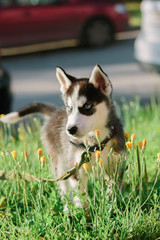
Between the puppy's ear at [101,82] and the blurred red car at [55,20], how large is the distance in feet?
35.7

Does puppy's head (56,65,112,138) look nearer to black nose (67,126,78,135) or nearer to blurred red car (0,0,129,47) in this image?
black nose (67,126,78,135)

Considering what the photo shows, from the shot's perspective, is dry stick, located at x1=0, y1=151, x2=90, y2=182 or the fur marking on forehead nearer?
the fur marking on forehead

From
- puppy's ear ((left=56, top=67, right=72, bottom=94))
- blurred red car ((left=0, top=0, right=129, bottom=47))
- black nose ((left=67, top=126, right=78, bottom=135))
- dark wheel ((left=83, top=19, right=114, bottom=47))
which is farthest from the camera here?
dark wheel ((left=83, top=19, right=114, bottom=47))

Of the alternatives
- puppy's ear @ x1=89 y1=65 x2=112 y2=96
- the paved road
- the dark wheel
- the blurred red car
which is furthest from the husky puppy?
the dark wheel

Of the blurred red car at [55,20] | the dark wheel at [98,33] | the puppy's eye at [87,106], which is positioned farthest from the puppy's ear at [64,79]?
the dark wheel at [98,33]

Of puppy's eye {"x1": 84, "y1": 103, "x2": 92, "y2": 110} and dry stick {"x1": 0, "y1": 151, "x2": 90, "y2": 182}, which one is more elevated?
puppy's eye {"x1": 84, "y1": 103, "x2": 92, "y2": 110}

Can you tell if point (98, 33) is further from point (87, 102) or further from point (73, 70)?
point (87, 102)

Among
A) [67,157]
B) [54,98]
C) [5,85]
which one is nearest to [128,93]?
[54,98]

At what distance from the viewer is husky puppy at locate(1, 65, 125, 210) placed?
2.81 m

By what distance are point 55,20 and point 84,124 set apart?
1117 cm

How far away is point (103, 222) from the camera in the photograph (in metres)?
2.83

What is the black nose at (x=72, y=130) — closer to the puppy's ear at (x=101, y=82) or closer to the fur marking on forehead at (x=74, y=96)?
the fur marking on forehead at (x=74, y=96)

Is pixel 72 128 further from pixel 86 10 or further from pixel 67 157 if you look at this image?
pixel 86 10

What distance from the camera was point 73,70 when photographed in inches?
437
